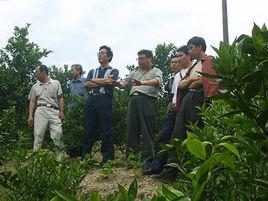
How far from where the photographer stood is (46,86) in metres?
7.80

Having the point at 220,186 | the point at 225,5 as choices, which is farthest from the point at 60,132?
the point at 220,186

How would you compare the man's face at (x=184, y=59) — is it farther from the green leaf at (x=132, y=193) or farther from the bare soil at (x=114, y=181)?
the green leaf at (x=132, y=193)

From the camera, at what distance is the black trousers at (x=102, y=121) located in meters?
6.71

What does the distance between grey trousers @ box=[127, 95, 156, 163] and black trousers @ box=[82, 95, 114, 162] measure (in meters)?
0.34

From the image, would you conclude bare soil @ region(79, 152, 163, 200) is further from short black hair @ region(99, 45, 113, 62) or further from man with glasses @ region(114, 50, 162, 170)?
short black hair @ region(99, 45, 113, 62)

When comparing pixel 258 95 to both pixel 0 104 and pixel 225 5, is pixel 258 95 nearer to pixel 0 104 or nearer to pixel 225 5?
pixel 225 5

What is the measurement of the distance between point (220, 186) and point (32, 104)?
6.53m

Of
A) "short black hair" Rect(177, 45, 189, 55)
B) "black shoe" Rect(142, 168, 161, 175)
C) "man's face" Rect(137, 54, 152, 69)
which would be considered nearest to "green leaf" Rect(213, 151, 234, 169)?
"black shoe" Rect(142, 168, 161, 175)

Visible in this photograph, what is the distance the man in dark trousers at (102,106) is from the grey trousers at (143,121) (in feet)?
1.20

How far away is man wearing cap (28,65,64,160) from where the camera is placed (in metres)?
7.57

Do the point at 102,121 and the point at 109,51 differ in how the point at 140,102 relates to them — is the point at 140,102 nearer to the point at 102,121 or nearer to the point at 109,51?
the point at 102,121

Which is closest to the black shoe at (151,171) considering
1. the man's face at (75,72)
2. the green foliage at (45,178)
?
the green foliage at (45,178)

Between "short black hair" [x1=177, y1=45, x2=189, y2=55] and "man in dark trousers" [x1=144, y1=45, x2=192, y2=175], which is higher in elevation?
"short black hair" [x1=177, y1=45, x2=189, y2=55]

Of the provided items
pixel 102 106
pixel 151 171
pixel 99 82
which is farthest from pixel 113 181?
pixel 99 82
